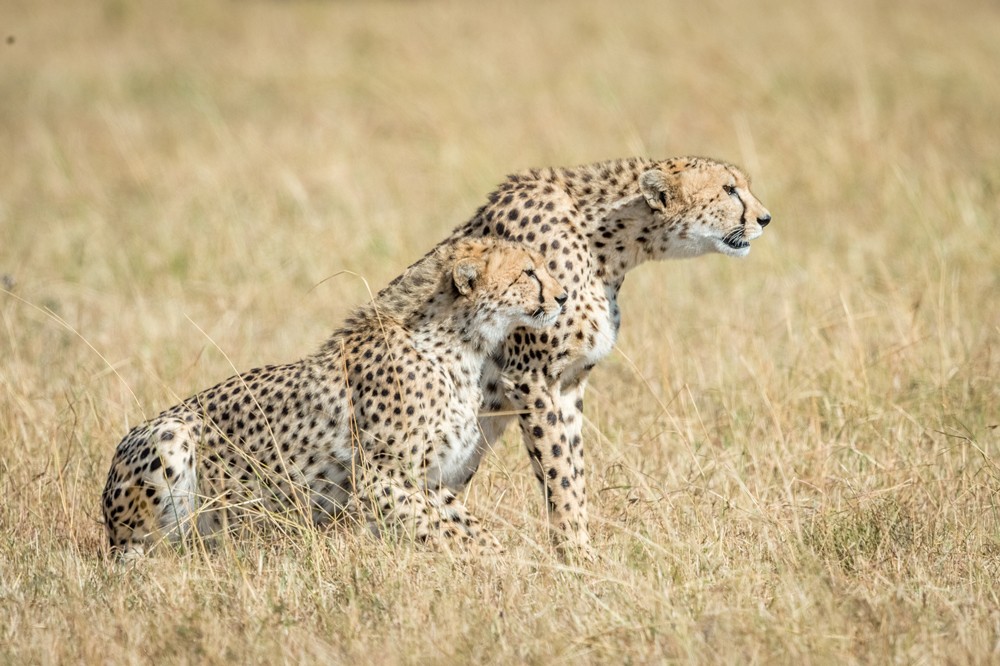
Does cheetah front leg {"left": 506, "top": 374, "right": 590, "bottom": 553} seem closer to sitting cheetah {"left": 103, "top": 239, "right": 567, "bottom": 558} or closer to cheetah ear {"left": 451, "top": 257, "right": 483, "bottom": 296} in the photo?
sitting cheetah {"left": 103, "top": 239, "right": 567, "bottom": 558}

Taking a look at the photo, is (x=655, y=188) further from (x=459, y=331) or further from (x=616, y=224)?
(x=459, y=331)

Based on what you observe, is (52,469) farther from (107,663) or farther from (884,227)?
(884,227)

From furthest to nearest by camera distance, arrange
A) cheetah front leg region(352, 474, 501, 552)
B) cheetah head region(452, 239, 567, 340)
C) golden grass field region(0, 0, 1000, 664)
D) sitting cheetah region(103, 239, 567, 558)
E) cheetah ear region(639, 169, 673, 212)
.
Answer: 1. cheetah ear region(639, 169, 673, 212)
2. cheetah head region(452, 239, 567, 340)
3. sitting cheetah region(103, 239, 567, 558)
4. cheetah front leg region(352, 474, 501, 552)
5. golden grass field region(0, 0, 1000, 664)

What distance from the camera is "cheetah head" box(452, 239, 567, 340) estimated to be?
3832 mm

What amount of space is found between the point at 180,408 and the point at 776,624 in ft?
6.27

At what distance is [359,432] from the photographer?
3814 millimetres

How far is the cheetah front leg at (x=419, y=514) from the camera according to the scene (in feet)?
11.9

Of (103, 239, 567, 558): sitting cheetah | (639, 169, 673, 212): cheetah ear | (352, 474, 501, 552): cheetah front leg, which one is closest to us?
(352, 474, 501, 552): cheetah front leg

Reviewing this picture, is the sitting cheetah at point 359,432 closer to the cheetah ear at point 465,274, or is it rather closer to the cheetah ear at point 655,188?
the cheetah ear at point 465,274

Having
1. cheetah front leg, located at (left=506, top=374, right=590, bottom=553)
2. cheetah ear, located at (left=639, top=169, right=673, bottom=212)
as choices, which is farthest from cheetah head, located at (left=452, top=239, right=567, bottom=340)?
cheetah ear, located at (left=639, top=169, right=673, bottom=212)

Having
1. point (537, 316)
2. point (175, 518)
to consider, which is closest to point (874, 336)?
point (537, 316)

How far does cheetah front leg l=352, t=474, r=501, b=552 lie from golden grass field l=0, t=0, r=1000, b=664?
99 millimetres

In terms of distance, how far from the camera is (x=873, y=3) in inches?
472

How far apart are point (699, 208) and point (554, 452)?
0.89 m
